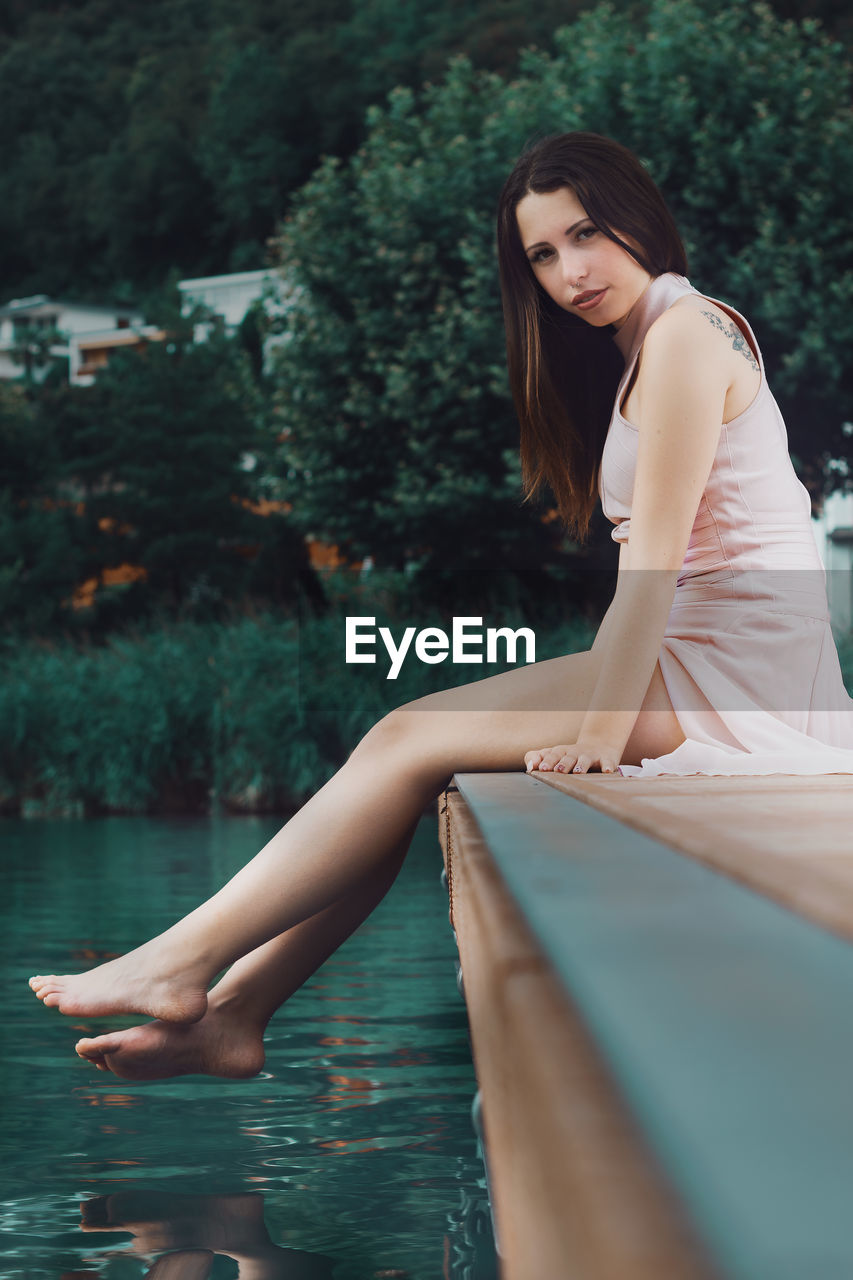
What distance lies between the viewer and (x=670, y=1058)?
12.3 inches

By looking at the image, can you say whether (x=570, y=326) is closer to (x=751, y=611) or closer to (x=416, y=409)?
(x=751, y=611)

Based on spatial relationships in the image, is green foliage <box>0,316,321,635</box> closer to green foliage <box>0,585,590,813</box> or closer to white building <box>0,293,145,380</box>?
green foliage <box>0,585,590,813</box>

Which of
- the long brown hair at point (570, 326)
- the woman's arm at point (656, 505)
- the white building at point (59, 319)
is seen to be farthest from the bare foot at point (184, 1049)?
the white building at point (59, 319)

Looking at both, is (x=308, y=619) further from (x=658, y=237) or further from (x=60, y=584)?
(x=60, y=584)

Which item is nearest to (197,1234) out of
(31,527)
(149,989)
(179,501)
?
(149,989)

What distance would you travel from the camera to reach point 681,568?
183 centimetres

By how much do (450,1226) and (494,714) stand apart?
1.63ft

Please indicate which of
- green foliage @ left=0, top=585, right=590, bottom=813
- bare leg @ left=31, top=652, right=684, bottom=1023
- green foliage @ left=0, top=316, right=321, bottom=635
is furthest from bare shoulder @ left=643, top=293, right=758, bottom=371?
green foliage @ left=0, top=316, right=321, bottom=635

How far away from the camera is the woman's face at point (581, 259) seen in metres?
1.98

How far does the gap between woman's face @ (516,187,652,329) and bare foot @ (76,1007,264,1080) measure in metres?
0.91

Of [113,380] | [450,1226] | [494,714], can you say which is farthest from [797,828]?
[113,380]

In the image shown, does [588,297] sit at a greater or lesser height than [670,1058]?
greater

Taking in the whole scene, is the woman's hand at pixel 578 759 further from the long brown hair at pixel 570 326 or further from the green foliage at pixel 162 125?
the green foliage at pixel 162 125

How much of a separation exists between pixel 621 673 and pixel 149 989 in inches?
23.1
